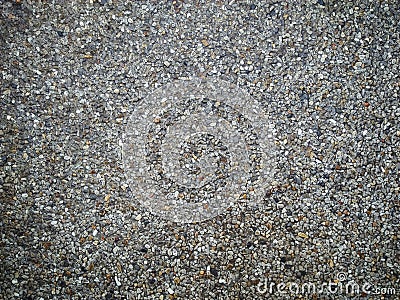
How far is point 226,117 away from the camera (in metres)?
1.32

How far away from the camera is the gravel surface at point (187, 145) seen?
1277mm

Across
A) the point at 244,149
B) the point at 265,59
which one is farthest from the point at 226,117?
the point at 265,59

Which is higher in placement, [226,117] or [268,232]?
[226,117]

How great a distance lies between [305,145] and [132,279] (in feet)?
2.19

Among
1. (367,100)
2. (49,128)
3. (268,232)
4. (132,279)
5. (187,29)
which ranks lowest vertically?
(132,279)

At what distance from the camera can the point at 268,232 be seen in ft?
4.23

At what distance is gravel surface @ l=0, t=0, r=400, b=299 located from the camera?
1277mm

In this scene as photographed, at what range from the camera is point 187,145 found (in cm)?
132

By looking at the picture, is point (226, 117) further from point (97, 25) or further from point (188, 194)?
point (97, 25)

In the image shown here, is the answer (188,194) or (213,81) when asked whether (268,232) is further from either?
(213,81)

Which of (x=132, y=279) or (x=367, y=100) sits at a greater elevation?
(x=367, y=100)

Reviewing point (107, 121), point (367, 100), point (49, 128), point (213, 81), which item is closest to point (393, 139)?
point (367, 100)

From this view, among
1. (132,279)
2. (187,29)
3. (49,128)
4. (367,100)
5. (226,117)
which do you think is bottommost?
(132,279)

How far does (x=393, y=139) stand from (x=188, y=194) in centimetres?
65
